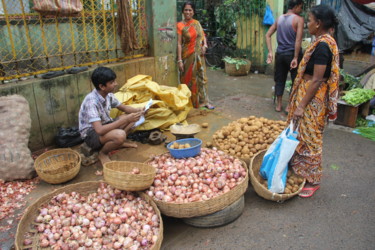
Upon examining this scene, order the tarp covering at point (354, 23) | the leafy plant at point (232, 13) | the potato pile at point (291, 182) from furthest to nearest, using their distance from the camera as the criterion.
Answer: the tarp covering at point (354, 23) < the leafy plant at point (232, 13) < the potato pile at point (291, 182)

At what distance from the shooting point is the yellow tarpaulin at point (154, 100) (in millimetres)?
4796

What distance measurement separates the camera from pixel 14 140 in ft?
11.7

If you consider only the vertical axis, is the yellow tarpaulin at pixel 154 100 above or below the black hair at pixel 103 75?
below

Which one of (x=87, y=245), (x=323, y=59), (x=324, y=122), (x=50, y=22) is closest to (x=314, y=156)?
(x=324, y=122)

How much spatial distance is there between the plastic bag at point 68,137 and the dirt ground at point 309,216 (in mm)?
669

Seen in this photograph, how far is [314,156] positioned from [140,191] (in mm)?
1872

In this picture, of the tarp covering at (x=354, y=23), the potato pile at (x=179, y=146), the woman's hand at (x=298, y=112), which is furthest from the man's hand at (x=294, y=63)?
the tarp covering at (x=354, y=23)

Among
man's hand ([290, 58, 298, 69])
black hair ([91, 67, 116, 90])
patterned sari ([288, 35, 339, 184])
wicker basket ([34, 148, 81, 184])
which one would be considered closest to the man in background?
man's hand ([290, 58, 298, 69])

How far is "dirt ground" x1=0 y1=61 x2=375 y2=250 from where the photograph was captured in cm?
283

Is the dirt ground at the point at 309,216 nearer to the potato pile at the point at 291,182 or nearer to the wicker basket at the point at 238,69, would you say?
the potato pile at the point at 291,182

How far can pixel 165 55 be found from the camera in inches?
226

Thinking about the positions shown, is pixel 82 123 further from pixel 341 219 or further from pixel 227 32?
pixel 227 32

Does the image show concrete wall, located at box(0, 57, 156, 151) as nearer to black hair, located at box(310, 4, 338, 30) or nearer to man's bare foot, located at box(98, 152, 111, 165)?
man's bare foot, located at box(98, 152, 111, 165)

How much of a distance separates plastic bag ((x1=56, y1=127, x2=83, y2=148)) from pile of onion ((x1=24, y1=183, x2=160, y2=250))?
5.20 feet
